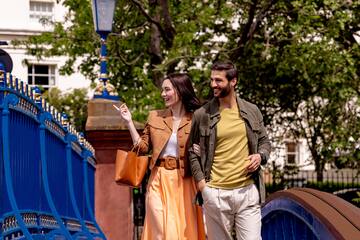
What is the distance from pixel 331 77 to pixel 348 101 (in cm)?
161

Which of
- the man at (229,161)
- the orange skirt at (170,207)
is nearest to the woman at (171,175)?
the orange skirt at (170,207)

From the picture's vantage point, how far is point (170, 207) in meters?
6.35

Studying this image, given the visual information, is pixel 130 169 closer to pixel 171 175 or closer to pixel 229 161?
pixel 171 175

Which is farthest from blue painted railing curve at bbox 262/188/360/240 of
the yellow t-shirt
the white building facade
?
the white building facade

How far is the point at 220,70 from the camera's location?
5773 millimetres

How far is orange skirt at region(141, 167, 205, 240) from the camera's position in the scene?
6312 mm

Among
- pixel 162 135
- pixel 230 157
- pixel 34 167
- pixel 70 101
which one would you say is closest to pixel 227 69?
pixel 230 157

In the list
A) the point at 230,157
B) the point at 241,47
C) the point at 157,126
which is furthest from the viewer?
the point at 241,47

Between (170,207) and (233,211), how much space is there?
0.76 m

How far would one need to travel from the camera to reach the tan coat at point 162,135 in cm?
635

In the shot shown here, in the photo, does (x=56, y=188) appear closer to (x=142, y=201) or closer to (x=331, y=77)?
(x=142, y=201)

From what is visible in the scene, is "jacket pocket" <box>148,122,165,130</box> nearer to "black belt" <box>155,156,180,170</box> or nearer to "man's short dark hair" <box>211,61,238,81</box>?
"black belt" <box>155,156,180,170</box>

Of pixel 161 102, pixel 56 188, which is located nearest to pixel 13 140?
pixel 56 188

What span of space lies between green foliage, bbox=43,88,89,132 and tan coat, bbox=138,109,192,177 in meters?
25.6
